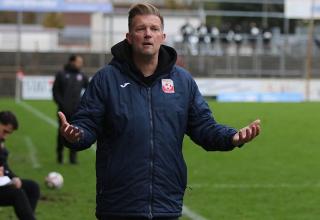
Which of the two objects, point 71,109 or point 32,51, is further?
point 32,51

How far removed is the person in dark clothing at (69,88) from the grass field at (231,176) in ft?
3.13

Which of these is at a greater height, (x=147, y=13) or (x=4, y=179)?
(x=147, y=13)

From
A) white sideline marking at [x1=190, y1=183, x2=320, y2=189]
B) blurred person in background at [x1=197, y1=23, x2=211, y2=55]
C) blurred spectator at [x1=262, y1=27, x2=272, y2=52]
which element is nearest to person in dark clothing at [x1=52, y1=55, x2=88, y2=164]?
white sideline marking at [x1=190, y1=183, x2=320, y2=189]

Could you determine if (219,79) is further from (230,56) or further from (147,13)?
(147,13)

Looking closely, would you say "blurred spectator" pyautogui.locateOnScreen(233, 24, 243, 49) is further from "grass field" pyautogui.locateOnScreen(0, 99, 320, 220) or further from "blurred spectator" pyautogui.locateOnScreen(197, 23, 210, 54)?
"grass field" pyautogui.locateOnScreen(0, 99, 320, 220)

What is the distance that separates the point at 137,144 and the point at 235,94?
1456 inches

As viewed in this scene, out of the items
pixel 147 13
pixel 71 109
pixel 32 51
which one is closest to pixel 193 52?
pixel 32 51

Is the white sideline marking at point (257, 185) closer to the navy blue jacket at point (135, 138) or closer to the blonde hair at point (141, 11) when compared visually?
the navy blue jacket at point (135, 138)

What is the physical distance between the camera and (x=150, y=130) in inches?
Answer: 195

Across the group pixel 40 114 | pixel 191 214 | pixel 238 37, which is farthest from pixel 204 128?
pixel 238 37

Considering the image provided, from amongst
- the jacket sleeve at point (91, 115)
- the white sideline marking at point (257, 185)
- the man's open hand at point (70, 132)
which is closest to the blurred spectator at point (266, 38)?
the white sideline marking at point (257, 185)

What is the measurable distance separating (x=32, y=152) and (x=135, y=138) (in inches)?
507

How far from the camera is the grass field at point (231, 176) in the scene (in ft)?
34.4

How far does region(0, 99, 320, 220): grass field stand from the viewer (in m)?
10.5
